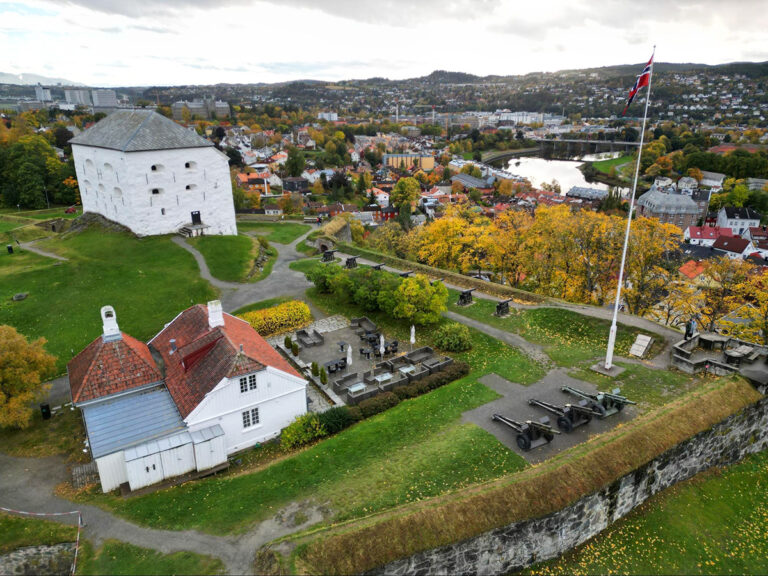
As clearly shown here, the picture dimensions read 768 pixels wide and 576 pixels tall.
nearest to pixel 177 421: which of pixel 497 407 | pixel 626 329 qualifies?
pixel 497 407

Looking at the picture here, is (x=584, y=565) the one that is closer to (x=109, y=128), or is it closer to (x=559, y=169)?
(x=109, y=128)

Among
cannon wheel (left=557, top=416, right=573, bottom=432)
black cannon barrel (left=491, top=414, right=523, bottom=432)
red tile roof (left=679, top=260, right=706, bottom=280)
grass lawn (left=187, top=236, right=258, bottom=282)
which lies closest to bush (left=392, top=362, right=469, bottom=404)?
black cannon barrel (left=491, top=414, right=523, bottom=432)

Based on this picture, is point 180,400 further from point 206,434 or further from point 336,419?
point 336,419

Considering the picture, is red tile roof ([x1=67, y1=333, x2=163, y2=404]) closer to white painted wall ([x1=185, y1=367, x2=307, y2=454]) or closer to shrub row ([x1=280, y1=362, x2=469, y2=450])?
white painted wall ([x1=185, y1=367, x2=307, y2=454])

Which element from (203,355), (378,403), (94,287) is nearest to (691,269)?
(378,403)

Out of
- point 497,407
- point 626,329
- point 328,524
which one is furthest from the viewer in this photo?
point 626,329

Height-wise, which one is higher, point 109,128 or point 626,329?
point 109,128
